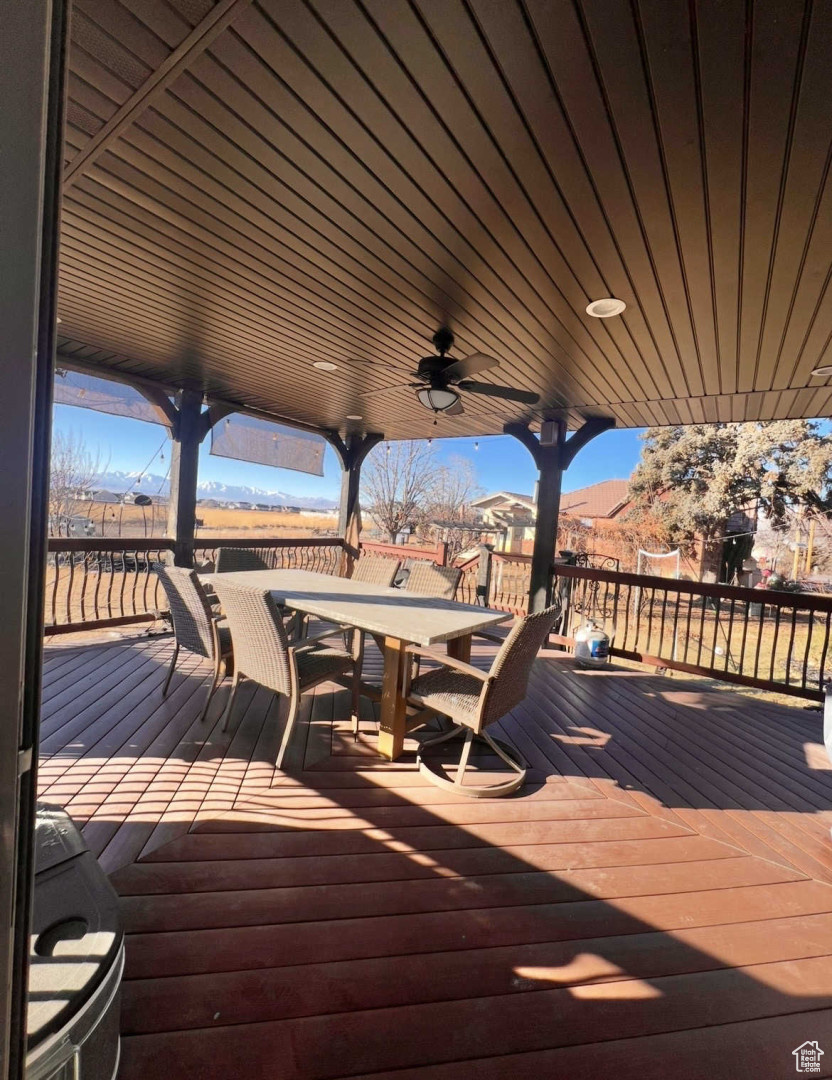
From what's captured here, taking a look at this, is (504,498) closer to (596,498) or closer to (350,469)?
(596,498)

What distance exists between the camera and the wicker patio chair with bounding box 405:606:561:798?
7.72 feet

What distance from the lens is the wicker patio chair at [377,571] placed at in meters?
4.36

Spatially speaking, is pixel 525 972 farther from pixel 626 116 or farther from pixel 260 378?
pixel 260 378

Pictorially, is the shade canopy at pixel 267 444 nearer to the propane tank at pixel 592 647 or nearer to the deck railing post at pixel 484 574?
the deck railing post at pixel 484 574

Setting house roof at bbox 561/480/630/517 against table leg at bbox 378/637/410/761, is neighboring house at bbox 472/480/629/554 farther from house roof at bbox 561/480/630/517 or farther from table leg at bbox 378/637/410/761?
table leg at bbox 378/637/410/761

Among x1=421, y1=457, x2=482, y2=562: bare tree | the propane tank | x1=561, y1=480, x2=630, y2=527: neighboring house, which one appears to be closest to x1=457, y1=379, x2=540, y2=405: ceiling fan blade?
the propane tank

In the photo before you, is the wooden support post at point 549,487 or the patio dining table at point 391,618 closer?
the patio dining table at point 391,618

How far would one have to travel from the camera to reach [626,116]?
1.53 meters

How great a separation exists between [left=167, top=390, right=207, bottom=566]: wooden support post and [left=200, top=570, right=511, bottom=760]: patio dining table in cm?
178

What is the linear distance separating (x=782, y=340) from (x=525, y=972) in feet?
12.1

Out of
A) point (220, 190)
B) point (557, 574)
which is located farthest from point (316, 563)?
point (220, 190)

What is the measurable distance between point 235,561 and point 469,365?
288 cm

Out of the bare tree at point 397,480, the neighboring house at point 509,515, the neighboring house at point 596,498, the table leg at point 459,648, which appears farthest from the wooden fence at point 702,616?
the neighboring house at point 596,498

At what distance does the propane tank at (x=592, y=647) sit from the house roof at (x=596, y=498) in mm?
16644
